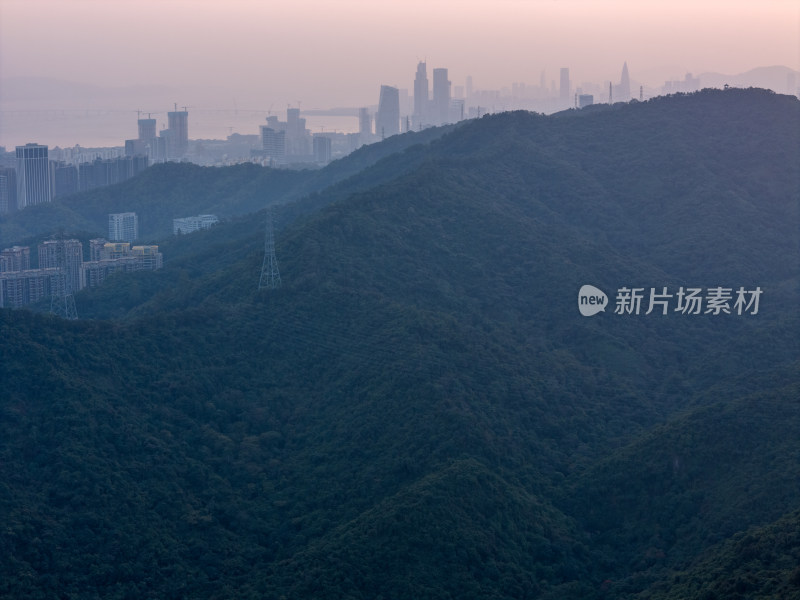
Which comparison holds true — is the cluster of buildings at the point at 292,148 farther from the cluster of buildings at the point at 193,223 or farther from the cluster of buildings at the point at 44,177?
the cluster of buildings at the point at 193,223

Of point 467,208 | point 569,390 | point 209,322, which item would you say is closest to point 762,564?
point 569,390

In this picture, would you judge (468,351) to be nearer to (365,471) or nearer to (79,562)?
(365,471)

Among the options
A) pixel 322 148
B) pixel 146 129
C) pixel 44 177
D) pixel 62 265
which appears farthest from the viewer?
pixel 146 129

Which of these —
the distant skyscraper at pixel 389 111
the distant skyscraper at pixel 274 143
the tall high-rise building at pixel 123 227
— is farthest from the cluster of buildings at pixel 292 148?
the tall high-rise building at pixel 123 227

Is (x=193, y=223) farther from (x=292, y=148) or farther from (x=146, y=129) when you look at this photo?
(x=292, y=148)

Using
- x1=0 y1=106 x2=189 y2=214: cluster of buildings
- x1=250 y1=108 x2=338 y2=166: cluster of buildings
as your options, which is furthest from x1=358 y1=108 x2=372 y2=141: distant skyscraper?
x1=0 y1=106 x2=189 y2=214: cluster of buildings

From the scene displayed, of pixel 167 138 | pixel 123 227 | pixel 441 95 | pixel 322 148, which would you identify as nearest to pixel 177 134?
pixel 167 138

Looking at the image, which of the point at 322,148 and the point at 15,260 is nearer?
the point at 15,260
